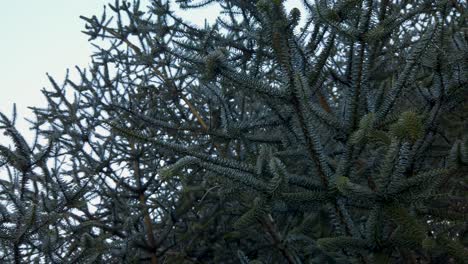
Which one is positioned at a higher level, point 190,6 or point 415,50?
point 190,6

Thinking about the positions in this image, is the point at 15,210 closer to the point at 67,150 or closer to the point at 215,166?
the point at 215,166

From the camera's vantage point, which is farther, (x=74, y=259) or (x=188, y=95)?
(x=188, y=95)

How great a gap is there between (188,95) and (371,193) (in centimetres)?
446

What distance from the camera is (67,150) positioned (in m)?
5.84

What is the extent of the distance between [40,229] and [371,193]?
1960 mm

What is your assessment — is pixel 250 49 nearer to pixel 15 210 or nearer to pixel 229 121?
pixel 229 121

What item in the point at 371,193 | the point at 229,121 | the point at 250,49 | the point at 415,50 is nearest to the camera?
the point at 371,193

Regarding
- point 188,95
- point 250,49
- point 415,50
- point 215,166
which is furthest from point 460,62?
point 188,95

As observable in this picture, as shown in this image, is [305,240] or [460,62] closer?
[460,62]

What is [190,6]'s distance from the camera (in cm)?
409

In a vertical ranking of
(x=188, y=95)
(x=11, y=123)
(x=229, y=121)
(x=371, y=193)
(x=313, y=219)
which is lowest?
(x=371, y=193)

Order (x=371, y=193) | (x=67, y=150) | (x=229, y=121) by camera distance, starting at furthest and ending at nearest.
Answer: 1. (x=67, y=150)
2. (x=229, y=121)
3. (x=371, y=193)

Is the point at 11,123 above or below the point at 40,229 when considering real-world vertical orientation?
above

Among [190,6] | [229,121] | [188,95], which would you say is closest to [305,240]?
[229,121]
